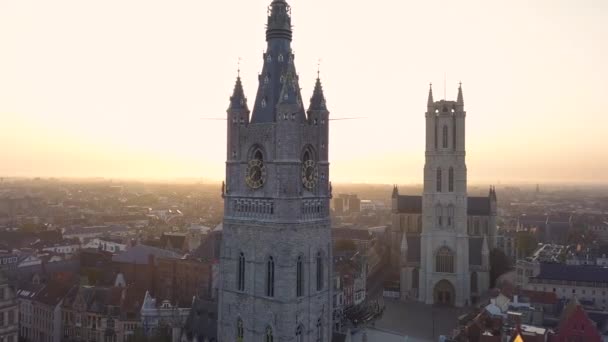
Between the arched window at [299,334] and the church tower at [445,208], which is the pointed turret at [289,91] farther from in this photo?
the church tower at [445,208]

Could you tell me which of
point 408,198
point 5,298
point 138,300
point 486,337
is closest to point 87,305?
point 138,300

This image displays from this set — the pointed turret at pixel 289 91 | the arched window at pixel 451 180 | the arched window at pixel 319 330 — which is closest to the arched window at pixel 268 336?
the arched window at pixel 319 330

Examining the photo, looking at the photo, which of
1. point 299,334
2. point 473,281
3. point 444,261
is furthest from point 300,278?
point 473,281

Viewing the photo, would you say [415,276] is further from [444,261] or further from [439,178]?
[439,178]

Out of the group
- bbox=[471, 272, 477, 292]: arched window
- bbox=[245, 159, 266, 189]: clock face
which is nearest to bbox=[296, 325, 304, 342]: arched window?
bbox=[245, 159, 266, 189]: clock face

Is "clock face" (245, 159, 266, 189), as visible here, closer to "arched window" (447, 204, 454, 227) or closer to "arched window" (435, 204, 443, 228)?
"arched window" (435, 204, 443, 228)
